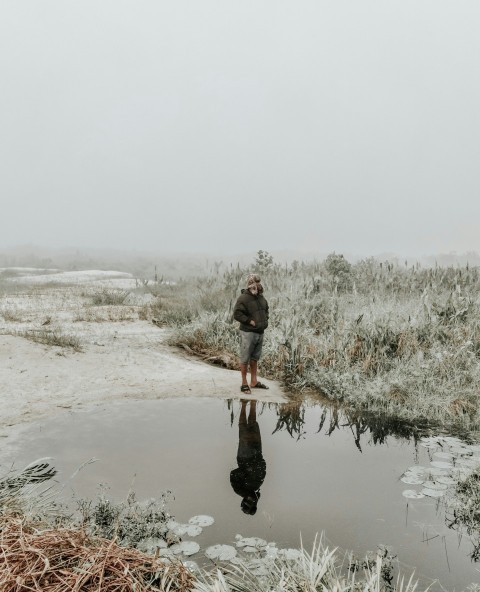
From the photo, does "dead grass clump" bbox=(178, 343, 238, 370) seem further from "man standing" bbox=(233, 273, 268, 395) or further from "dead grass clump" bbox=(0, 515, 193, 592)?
"dead grass clump" bbox=(0, 515, 193, 592)

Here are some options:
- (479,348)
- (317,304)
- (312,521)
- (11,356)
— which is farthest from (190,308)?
(312,521)

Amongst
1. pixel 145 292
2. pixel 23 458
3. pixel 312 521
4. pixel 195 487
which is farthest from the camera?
pixel 145 292

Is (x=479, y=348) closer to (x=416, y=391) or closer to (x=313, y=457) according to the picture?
(x=416, y=391)

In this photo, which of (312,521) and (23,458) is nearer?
(312,521)

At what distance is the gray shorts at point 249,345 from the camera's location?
25.2 ft

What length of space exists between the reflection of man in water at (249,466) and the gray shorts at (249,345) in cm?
130

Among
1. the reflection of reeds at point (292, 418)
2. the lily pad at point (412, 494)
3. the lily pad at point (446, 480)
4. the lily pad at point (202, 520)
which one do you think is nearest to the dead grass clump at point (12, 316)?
the reflection of reeds at point (292, 418)

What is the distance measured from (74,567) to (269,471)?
2786 mm

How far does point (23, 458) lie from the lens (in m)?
5.06

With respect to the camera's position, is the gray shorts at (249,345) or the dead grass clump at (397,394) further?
the gray shorts at (249,345)

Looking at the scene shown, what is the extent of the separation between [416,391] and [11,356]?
6682 mm

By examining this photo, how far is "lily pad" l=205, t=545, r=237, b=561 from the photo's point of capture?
3386 mm

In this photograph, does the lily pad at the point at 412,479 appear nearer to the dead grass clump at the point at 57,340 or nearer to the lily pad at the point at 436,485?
the lily pad at the point at 436,485

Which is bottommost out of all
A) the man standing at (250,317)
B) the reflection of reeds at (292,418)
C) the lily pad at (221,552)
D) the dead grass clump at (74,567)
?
the reflection of reeds at (292,418)
